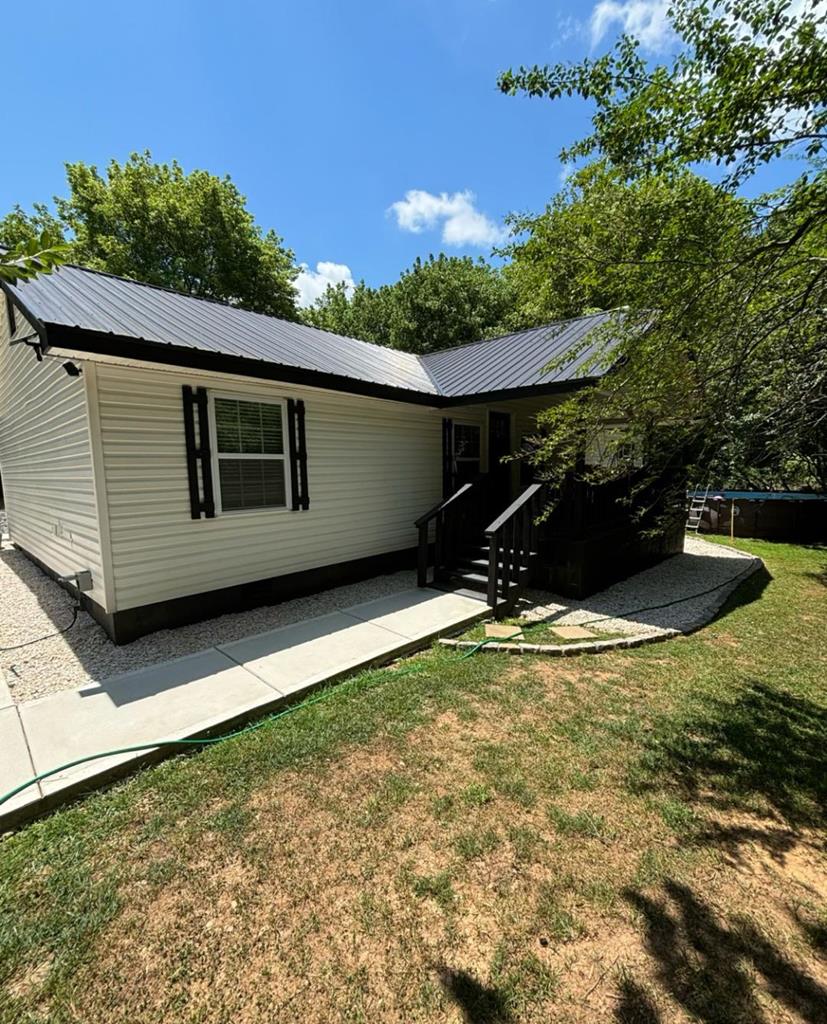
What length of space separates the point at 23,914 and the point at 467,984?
Result: 185cm

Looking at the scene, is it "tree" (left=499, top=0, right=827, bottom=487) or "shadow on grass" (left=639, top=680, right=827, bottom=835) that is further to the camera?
"shadow on grass" (left=639, top=680, right=827, bottom=835)

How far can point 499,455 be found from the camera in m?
9.08

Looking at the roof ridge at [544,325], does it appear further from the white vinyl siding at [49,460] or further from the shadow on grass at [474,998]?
the white vinyl siding at [49,460]

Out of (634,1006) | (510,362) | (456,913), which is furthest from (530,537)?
(634,1006)

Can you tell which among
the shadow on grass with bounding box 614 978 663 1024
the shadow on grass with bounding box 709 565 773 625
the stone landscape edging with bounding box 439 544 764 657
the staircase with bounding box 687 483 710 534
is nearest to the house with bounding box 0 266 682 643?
the stone landscape edging with bounding box 439 544 764 657

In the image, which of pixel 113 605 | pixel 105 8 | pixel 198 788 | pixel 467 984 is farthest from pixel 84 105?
pixel 467 984

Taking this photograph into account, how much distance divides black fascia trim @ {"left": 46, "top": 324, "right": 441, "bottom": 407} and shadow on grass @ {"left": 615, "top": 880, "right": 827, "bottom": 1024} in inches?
205

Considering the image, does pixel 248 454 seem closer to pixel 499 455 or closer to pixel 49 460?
pixel 49 460

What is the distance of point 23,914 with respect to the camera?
6.05 feet

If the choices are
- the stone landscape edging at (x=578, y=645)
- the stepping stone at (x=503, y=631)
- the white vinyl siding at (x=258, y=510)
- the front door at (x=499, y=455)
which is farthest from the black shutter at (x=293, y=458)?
the front door at (x=499, y=455)

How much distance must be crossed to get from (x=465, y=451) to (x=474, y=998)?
7.57m

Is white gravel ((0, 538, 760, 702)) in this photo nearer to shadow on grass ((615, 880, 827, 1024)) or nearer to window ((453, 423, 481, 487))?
window ((453, 423, 481, 487))

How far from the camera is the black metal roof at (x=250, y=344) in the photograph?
4.02 metres

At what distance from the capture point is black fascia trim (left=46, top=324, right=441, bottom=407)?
12.2 ft
